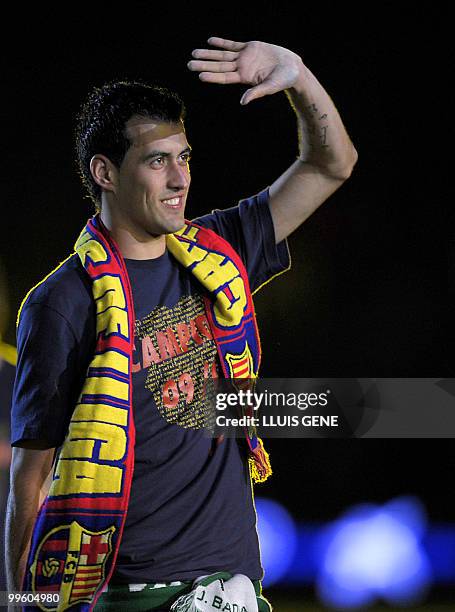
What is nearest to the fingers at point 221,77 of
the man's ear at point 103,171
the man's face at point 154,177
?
the man's face at point 154,177

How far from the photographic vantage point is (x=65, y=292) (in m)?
1.53

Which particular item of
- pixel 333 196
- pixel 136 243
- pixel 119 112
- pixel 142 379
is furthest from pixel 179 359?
pixel 333 196

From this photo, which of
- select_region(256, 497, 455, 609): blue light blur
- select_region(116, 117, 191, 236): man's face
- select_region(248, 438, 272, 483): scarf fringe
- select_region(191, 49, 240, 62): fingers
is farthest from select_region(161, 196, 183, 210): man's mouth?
select_region(256, 497, 455, 609): blue light blur

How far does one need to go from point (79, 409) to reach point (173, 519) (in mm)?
228

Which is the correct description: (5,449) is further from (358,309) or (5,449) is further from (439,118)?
(439,118)

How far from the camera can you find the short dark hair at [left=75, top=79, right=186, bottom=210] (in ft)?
5.41

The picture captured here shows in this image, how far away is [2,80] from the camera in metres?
2.67

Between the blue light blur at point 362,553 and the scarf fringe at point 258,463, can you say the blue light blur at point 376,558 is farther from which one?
the scarf fringe at point 258,463

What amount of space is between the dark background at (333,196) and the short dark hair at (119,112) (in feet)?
3.17

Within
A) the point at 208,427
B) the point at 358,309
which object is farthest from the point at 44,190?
the point at 208,427

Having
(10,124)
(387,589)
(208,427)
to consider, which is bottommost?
(387,589)

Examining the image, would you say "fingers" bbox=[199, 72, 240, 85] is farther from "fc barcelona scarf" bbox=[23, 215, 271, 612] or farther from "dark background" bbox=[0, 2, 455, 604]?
"dark background" bbox=[0, 2, 455, 604]

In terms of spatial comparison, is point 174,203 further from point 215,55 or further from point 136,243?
point 215,55

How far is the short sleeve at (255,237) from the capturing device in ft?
5.68
